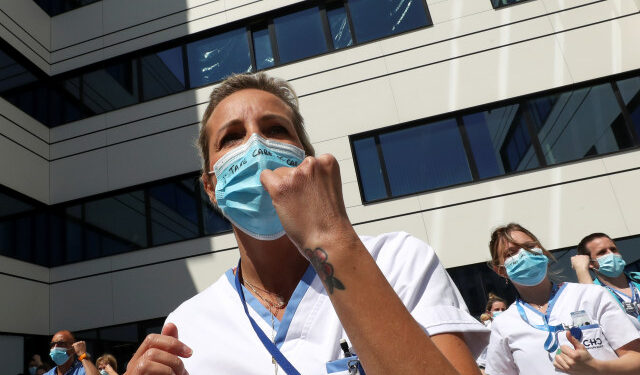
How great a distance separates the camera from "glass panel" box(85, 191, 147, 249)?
833 centimetres

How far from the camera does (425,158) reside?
24.1 ft

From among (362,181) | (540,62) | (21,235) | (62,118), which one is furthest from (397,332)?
(62,118)

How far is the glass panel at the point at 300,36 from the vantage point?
843cm

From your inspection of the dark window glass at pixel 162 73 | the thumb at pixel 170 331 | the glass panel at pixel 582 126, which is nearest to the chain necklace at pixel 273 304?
the thumb at pixel 170 331

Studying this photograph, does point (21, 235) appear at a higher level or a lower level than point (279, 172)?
higher

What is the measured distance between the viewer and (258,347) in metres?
1.15

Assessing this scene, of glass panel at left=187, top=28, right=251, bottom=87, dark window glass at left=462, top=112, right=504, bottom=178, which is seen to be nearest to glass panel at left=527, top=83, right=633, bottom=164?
dark window glass at left=462, top=112, right=504, bottom=178

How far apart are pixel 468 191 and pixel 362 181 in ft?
6.14

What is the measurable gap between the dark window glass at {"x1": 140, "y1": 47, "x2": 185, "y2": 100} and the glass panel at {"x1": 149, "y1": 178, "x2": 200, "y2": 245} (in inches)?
87.8

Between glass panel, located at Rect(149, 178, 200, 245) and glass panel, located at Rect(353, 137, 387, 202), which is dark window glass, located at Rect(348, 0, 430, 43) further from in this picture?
glass panel, located at Rect(149, 178, 200, 245)

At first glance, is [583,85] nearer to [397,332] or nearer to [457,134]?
[457,134]

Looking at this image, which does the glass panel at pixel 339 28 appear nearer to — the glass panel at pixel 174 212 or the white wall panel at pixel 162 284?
the glass panel at pixel 174 212

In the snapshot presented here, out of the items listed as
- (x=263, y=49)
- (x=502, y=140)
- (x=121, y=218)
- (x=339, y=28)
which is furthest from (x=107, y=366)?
(x=502, y=140)

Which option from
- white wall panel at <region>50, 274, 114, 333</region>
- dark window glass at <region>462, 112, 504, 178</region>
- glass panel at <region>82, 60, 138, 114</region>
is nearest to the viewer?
dark window glass at <region>462, 112, 504, 178</region>
